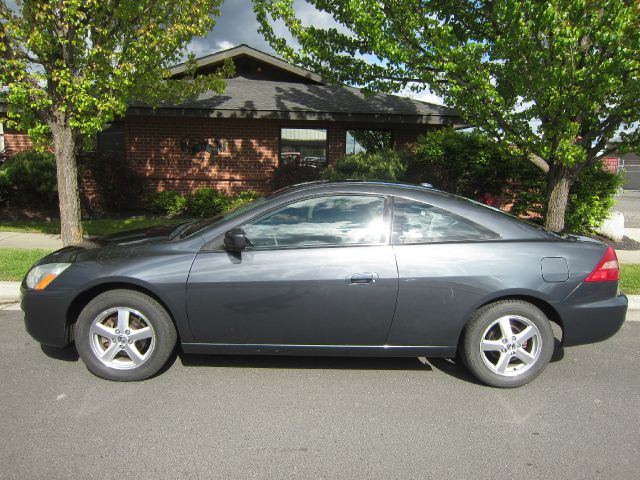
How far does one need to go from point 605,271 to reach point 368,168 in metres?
6.12

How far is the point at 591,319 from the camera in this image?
3.43m

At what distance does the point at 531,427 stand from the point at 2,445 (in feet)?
10.2

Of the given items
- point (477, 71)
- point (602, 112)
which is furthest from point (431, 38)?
point (602, 112)

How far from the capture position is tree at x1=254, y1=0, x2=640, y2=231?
220 inches

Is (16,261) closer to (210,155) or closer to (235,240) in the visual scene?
(235,240)

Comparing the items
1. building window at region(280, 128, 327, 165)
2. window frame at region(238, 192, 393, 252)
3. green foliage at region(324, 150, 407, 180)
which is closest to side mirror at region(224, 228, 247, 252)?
window frame at region(238, 192, 393, 252)

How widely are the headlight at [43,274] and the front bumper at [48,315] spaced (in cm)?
5

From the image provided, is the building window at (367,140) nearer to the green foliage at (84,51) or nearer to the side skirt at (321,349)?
the green foliage at (84,51)

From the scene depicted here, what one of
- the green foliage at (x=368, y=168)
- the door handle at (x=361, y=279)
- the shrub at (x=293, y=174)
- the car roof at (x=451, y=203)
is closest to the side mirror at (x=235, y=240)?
the car roof at (x=451, y=203)

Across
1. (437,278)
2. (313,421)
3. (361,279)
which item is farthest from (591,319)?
(313,421)

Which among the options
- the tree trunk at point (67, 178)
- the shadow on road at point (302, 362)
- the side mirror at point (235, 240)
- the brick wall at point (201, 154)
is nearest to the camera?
the side mirror at point (235, 240)

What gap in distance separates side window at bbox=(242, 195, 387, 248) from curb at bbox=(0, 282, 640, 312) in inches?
146

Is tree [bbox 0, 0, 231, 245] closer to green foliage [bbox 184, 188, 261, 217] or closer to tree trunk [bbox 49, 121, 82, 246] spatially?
tree trunk [bbox 49, 121, 82, 246]

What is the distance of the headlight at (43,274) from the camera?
11.2 ft
